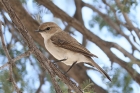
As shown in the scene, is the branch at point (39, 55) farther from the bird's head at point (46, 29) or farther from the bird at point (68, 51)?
the bird's head at point (46, 29)

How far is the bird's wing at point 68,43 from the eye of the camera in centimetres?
399

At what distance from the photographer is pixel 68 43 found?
4160mm

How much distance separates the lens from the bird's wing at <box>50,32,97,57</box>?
3993 millimetres

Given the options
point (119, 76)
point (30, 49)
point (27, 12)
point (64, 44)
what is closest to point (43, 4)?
point (27, 12)

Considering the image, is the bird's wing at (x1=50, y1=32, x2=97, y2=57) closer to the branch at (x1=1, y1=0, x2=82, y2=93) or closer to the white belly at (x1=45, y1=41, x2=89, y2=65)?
the white belly at (x1=45, y1=41, x2=89, y2=65)

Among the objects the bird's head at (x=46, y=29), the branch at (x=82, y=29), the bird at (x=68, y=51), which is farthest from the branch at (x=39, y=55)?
the branch at (x=82, y=29)

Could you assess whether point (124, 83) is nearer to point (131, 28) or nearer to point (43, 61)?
point (131, 28)

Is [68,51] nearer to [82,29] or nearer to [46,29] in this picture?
[46,29]

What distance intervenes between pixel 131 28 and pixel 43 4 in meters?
1.22

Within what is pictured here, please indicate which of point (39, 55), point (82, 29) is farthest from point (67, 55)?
point (82, 29)

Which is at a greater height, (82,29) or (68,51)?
(82,29)

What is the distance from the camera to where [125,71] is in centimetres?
510

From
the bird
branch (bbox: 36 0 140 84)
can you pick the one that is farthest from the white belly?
branch (bbox: 36 0 140 84)

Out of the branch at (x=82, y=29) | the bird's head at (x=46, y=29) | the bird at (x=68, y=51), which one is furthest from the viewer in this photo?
the branch at (x=82, y=29)
